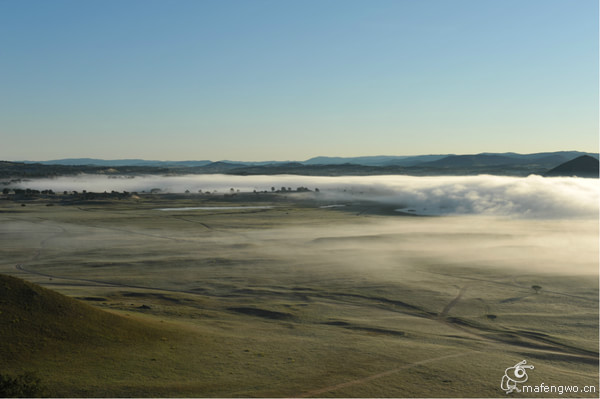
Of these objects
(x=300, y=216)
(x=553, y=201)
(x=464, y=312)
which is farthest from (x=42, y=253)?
(x=553, y=201)

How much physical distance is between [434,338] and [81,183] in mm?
176568

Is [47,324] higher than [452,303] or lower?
higher

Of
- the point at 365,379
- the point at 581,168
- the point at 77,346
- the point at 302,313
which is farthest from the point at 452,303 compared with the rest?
the point at 581,168

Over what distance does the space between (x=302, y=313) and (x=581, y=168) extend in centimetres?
15637

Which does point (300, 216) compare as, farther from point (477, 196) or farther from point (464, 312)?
point (464, 312)

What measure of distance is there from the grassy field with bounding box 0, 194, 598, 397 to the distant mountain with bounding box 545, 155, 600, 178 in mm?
106561

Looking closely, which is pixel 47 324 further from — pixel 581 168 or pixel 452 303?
pixel 581 168

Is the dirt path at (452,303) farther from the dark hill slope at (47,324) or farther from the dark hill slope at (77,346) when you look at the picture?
the dark hill slope at (47,324)

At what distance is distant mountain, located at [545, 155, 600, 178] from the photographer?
153 m

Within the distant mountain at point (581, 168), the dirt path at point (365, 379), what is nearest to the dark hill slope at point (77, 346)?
the dirt path at point (365, 379)

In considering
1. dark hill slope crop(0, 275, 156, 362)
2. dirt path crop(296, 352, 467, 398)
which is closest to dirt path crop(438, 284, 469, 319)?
dirt path crop(296, 352, 467, 398)

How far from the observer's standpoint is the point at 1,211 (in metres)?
86.9

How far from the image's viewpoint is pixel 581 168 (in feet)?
516

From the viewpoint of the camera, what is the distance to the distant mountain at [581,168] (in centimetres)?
15338
